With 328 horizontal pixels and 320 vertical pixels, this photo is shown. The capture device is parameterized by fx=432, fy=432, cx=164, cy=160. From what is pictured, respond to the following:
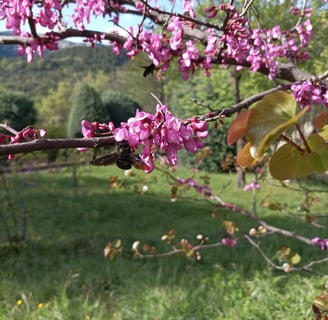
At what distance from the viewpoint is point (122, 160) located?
0.64 metres

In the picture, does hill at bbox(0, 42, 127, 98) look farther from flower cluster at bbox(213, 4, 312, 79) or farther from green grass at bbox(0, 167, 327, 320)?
flower cluster at bbox(213, 4, 312, 79)

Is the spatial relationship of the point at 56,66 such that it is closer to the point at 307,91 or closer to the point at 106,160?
the point at 307,91

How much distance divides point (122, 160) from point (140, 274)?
3772mm

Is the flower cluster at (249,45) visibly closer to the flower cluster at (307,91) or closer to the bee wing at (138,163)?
the flower cluster at (307,91)

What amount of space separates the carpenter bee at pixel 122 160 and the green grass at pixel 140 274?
5.64 feet

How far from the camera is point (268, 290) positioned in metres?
3.66

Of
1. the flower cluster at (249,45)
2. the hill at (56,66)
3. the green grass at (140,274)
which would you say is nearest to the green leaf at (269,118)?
the flower cluster at (249,45)

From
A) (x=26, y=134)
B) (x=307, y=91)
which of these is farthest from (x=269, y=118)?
(x=307, y=91)

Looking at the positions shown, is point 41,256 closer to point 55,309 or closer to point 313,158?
point 55,309

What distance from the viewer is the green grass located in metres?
3.36

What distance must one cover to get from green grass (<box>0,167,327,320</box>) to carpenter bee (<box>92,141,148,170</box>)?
67.6 inches

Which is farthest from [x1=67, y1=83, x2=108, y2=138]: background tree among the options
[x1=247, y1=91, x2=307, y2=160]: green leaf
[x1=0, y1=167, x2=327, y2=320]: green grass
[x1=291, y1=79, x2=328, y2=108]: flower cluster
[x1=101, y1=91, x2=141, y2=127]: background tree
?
[x1=247, y1=91, x2=307, y2=160]: green leaf

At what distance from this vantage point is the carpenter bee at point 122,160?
2.06 ft

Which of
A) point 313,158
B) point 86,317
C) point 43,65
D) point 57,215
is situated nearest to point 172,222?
point 57,215
